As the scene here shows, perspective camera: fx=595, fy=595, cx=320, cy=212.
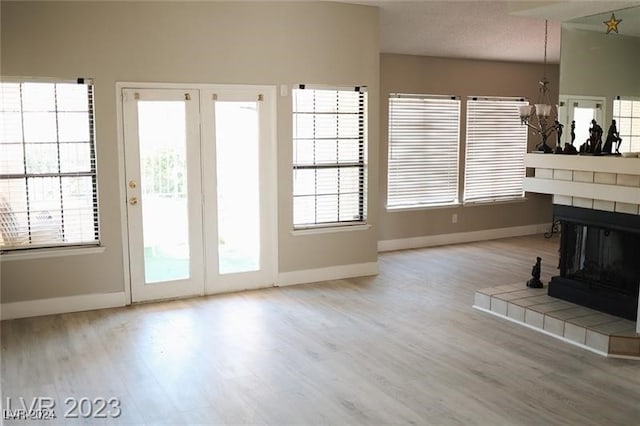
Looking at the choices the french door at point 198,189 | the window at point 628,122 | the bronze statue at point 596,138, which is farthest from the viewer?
the french door at point 198,189

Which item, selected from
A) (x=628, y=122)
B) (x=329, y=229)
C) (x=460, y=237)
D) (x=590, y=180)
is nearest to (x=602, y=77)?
(x=628, y=122)

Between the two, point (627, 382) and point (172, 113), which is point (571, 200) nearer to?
point (627, 382)

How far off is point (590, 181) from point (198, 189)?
3318 millimetres

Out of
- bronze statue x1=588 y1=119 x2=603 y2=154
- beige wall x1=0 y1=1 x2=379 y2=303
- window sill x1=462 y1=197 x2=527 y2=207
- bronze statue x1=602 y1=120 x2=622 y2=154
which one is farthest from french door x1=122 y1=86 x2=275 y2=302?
window sill x1=462 y1=197 x2=527 y2=207

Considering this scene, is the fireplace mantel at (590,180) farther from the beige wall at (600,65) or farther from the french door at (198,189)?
the french door at (198,189)

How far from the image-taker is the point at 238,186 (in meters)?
5.64

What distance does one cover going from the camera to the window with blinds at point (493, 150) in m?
8.21

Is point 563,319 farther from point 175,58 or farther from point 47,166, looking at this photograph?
point 47,166

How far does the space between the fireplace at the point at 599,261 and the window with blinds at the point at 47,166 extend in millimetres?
3988

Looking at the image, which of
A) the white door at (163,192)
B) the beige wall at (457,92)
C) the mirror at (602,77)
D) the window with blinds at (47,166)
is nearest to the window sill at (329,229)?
the white door at (163,192)

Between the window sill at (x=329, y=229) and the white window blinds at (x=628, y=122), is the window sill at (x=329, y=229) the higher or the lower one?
the lower one

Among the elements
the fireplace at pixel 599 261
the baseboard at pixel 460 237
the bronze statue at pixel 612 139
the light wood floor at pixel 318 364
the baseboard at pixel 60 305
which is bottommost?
the light wood floor at pixel 318 364

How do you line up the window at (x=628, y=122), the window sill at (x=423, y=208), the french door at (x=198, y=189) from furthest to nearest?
the window sill at (x=423, y=208)
the french door at (x=198, y=189)
the window at (x=628, y=122)

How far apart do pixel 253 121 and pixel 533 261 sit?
3685mm
